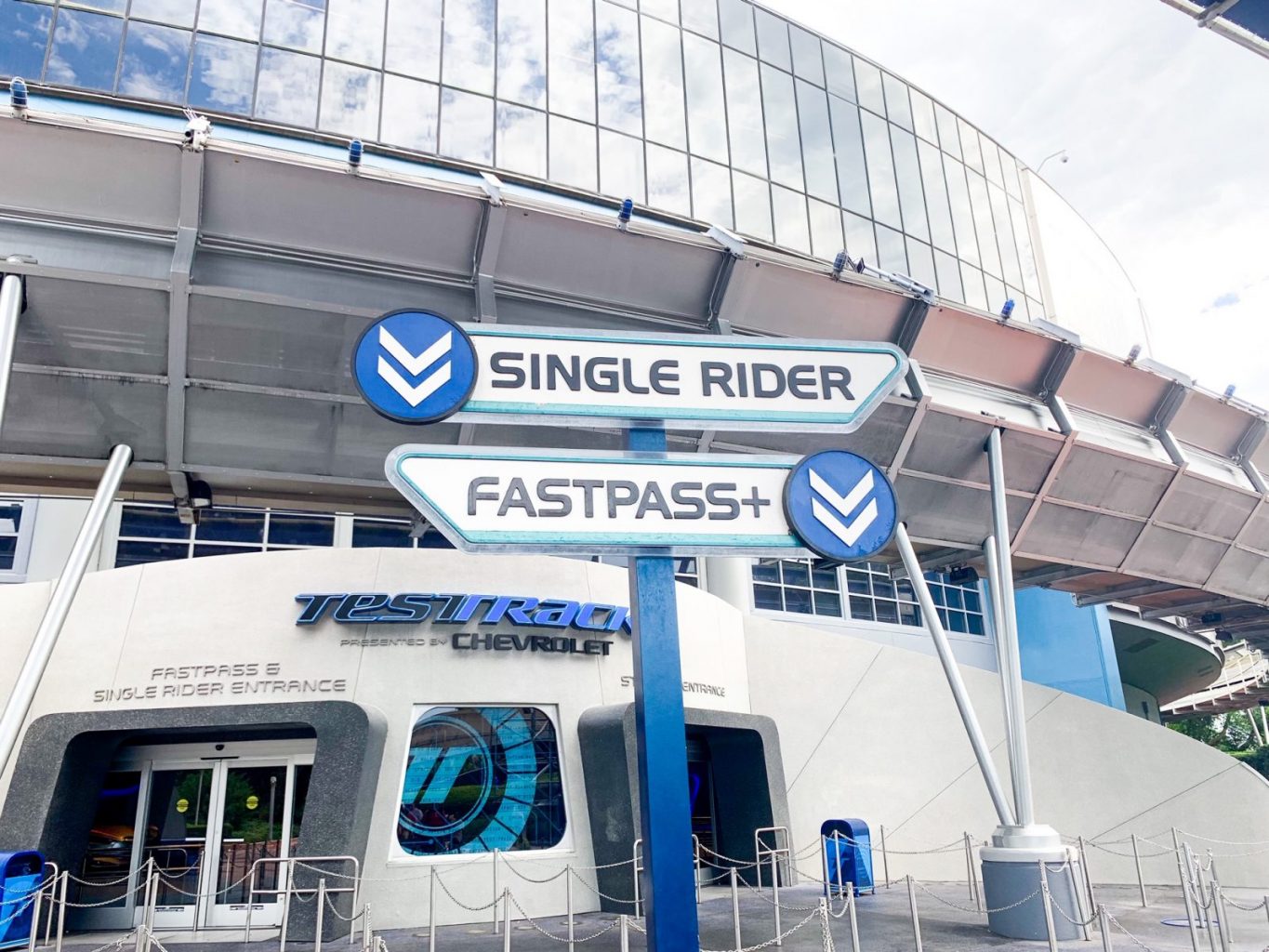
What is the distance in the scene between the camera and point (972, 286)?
21.7 metres

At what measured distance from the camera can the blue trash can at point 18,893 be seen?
11.4 m

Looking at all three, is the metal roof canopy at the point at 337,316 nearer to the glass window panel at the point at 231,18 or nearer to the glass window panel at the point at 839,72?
the glass window panel at the point at 231,18

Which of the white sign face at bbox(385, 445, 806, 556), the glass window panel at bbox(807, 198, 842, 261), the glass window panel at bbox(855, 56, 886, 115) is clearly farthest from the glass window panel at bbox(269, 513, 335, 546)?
the white sign face at bbox(385, 445, 806, 556)

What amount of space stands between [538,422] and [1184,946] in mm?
10261

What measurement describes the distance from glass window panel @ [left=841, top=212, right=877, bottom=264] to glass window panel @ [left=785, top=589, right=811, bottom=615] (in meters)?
14.3

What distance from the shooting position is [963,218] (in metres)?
22.5

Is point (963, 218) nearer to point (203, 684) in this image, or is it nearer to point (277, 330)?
point (277, 330)

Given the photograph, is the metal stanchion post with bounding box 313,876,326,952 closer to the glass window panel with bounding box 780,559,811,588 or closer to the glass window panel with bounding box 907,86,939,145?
the glass window panel with bounding box 907,86,939,145

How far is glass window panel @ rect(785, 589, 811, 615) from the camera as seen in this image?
1221 inches

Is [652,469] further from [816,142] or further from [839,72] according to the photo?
[839,72]

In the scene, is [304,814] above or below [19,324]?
below

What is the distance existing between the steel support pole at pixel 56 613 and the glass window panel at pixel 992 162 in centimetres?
2171

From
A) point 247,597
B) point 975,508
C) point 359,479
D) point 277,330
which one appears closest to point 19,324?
point 277,330

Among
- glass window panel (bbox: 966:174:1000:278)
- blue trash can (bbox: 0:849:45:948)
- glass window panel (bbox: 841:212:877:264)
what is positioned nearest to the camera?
blue trash can (bbox: 0:849:45:948)
